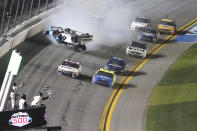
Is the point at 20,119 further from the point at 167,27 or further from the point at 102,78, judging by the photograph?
the point at 167,27

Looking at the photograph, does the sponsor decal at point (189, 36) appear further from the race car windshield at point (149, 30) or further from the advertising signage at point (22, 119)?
the advertising signage at point (22, 119)

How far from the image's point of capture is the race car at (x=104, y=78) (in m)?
36.4

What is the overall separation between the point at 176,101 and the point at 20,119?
16745 millimetres

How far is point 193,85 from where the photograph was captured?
36750mm

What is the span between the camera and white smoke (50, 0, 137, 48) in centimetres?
4917

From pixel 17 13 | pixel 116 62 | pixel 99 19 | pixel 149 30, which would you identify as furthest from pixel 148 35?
pixel 17 13

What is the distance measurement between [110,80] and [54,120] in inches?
292

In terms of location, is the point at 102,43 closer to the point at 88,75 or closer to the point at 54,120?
the point at 88,75

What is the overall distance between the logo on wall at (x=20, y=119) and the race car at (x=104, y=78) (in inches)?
637

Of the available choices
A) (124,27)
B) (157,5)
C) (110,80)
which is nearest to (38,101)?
(110,80)

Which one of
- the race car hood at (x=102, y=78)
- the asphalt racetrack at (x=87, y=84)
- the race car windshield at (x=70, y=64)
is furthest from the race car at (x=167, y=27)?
the race car hood at (x=102, y=78)

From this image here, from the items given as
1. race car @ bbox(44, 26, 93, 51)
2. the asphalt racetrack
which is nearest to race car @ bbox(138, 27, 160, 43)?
the asphalt racetrack

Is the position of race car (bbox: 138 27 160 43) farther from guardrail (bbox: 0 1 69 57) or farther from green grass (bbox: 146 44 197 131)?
guardrail (bbox: 0 1 69 57)

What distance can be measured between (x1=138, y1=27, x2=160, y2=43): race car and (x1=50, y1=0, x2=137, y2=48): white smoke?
1.54 meters
